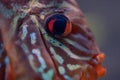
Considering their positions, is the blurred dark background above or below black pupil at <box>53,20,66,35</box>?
above

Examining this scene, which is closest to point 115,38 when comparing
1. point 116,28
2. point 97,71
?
point 116,28

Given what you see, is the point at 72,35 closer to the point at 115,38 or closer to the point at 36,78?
the point at 36,78

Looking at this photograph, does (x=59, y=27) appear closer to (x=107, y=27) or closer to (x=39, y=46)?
(x=39, y=46)

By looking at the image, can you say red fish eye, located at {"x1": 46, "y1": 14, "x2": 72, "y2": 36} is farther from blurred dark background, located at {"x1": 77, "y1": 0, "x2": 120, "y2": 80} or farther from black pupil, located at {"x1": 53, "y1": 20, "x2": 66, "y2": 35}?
blurred dark background, located at {"x1": 77, "y1": 0, "x2": 120, "y2": 80}

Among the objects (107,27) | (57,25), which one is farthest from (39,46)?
(107,27)

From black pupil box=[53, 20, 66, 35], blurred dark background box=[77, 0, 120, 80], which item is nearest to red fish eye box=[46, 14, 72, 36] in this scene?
black pupil box=[53, 20, 66, 35]

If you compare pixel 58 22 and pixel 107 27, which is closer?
pixel 58 22
